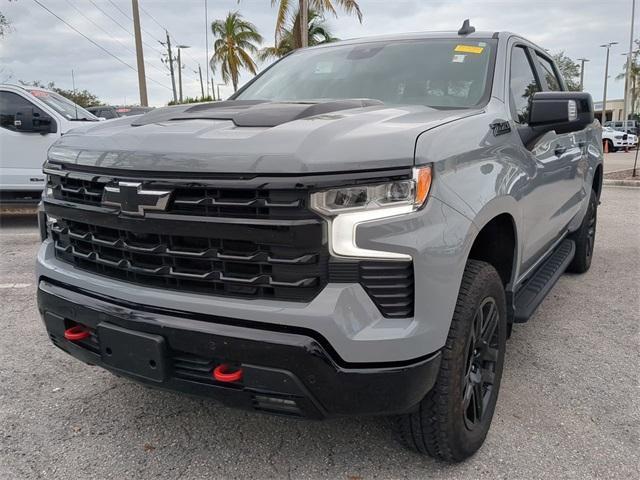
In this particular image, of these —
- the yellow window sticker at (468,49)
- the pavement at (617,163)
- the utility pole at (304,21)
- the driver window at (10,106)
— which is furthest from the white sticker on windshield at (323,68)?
the pavement at (617,163)

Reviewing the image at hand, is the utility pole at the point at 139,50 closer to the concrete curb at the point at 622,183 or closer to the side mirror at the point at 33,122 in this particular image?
the side mirror at the point at 33,122

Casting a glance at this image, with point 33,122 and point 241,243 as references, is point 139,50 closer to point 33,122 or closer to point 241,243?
point 33,122

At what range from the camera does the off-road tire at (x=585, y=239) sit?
16.1 feet

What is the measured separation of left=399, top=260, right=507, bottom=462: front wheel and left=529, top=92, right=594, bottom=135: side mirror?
0.92 m

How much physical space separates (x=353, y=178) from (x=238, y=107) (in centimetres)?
102

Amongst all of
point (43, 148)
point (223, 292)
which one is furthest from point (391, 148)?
point (43, 148)

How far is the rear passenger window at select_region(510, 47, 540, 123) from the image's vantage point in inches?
117

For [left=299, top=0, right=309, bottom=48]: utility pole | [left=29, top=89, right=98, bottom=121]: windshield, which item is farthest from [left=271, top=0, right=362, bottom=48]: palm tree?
[left=29, top=89, right=98, bottom=121]: windshield

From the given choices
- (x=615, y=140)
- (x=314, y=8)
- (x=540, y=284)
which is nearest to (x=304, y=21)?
(x=314, y=8)

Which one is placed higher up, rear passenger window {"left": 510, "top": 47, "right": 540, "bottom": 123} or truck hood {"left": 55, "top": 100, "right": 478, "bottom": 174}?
rear passenger window {"left": 510, "top": 47, "right": 540, "bottom": 123}

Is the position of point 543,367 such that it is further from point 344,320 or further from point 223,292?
point 223,292

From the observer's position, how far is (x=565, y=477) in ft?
7.27

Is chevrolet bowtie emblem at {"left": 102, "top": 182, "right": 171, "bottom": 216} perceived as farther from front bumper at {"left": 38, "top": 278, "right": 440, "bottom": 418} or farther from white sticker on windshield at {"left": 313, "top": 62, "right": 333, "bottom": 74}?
white sticker on windshield at {"left": 313, "top": 62, "right": 333, "bottom": 74}

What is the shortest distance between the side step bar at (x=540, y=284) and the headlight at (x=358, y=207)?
139cm
